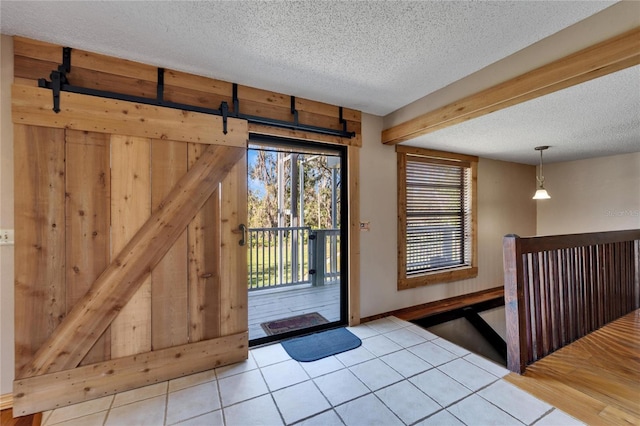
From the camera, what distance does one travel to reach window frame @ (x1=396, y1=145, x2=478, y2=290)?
3.52 m

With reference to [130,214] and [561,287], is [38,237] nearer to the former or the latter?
[130,214]

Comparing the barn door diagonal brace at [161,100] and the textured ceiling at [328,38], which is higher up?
the textured ceiling at [328,38]

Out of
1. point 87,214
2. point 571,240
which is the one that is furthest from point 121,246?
point 571,240

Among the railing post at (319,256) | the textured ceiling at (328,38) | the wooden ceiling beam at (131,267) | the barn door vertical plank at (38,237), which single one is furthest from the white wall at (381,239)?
the barn door vertical plank at (38,237)

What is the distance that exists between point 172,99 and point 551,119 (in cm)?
336

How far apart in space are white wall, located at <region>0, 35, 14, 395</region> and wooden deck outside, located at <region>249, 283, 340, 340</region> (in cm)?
185

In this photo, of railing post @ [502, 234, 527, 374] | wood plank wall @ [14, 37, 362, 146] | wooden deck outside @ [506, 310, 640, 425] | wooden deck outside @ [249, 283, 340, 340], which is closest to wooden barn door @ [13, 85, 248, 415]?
wood plank wall @ [14, 37, 362, 146]

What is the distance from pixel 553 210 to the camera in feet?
15.9

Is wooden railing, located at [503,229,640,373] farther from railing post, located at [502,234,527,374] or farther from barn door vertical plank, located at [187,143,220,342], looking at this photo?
barn door vertical plank, located at [187,143,220,342]

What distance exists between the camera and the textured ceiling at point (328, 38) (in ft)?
5.23

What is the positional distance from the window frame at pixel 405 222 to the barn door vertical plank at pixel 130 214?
2.71 metres

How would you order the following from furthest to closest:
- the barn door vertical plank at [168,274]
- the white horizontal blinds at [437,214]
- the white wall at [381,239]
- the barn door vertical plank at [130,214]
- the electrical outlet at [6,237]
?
the white horizontal blinds at [437,214]
the white wall at [381,239]
the barn door vertical plank at [168,274]
the barn door vertical plank at [130,214]
the electrical outlet at [6,237]

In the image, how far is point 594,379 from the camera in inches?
81.8

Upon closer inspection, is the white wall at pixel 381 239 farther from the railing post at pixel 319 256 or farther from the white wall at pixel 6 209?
the white wall at pixel 6 209
